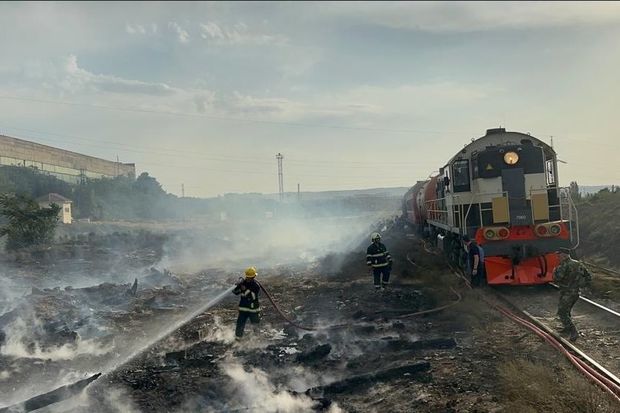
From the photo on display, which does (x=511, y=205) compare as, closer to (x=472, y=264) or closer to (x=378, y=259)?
(x=472, y=264)

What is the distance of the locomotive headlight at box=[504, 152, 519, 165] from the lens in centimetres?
1309

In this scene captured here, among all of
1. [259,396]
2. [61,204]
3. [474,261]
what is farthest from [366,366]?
[61,204]

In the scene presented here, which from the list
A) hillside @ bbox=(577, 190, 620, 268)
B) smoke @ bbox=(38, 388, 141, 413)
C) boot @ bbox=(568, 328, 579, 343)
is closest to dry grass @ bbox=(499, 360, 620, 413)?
boot @ bbox=(568, 328, 579, 343)

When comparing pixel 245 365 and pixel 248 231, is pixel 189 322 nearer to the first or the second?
pixel 245 365

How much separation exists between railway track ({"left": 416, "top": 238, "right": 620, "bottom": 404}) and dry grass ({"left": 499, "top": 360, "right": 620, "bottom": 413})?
0.18 meters

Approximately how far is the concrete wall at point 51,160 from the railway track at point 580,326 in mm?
65453

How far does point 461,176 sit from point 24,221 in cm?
2435

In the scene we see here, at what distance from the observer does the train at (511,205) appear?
480 inches

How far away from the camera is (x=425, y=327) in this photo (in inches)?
405

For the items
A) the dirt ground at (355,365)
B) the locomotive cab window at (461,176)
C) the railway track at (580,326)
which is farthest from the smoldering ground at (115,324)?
the locomotive cab window at (461,176)

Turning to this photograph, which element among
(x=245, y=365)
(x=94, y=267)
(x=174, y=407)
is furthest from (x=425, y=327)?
(x=94, y=267)

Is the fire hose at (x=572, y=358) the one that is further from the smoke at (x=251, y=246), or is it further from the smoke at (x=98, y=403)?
the smoke at (x=251, y=246)

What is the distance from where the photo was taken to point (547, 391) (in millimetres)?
6211

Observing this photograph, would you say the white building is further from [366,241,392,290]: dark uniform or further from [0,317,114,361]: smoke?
[366,241,392,290]: dark uniform
